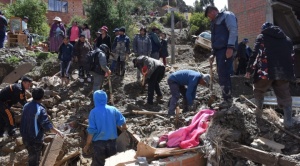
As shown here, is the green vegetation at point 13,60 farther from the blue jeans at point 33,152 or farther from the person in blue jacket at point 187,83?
the person in blue jacket at point 187,83

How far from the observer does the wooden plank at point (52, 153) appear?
269 inches

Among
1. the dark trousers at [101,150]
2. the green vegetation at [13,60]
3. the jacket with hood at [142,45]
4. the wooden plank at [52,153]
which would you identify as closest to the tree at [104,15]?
the green vegetation at [13,60]

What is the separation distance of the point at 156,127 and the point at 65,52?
4702mm

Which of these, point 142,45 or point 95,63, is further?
point 142,45

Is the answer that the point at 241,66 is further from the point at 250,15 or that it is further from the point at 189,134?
the point at 189,134

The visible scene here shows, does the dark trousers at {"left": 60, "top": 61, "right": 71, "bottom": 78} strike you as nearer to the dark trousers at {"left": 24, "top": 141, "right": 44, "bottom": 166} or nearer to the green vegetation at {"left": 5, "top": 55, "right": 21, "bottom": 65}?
the green vegetation at {"left": 5, "top": 55, "right": 21, "bottom": 65}

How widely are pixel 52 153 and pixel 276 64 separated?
4.61 metres

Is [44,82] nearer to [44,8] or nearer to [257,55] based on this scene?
[257,55]

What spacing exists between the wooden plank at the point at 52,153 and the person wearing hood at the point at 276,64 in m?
4.18

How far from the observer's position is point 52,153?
701cm

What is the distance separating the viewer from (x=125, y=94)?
10.5m

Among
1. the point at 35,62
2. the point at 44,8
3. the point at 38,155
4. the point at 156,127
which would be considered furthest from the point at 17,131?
the point at 44,8

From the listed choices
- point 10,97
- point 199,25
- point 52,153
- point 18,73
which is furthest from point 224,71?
point 199,25

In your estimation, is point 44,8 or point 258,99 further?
point 44,8
